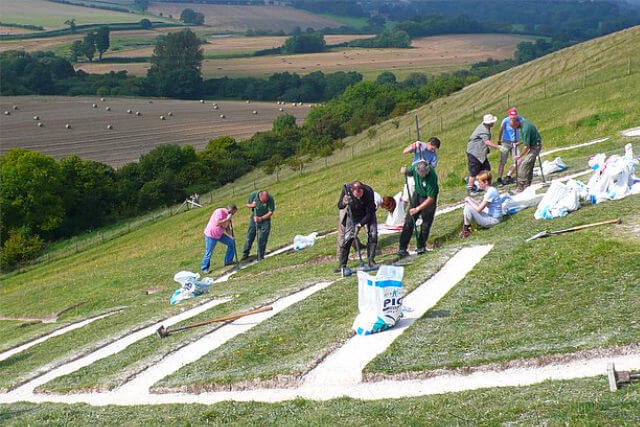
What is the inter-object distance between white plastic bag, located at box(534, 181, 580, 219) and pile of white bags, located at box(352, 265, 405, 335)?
660 cm

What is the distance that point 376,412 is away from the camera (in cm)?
1240

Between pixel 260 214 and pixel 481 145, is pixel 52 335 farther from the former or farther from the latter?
pixel 481 145

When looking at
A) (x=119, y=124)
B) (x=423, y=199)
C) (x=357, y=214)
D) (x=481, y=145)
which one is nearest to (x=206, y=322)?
(x=357, y=214)

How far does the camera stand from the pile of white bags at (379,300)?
16.0 meters

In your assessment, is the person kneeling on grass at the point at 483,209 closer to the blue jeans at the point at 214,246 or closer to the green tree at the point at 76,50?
the blue jeans at the point at 214,246

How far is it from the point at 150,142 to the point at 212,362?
339 feet

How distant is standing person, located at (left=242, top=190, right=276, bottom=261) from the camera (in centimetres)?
2800

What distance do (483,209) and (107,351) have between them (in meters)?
9.85

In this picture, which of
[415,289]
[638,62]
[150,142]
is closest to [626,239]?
[415,289]

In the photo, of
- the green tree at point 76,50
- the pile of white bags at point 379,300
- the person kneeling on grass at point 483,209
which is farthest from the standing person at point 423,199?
the green tree at point 76,50

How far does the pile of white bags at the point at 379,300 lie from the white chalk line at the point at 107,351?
677 cm

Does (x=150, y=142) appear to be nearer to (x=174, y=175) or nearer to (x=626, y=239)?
(x=174, y=175)

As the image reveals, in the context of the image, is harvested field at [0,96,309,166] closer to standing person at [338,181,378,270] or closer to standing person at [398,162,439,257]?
standing person at [398,162,439,257]

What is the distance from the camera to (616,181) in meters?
21.3
